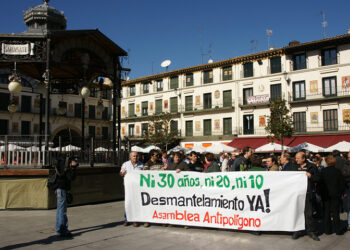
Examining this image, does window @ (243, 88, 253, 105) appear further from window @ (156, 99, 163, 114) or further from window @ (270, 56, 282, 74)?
window @ (156, 99, 163, 114)

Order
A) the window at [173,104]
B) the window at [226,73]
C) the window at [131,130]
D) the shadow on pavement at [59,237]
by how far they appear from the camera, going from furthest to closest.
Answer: the window at [131,130] < the window at [173,104] < the window at [226,73] < the shadow on pavement at [59,237]

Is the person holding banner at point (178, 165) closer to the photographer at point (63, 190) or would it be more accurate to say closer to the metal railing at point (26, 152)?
the photographer at point (63, 190)

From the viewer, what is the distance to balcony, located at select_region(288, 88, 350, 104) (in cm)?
3196

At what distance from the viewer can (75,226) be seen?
7844mm

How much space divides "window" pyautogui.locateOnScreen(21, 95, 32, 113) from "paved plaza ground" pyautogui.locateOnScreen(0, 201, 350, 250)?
3807 centimetres

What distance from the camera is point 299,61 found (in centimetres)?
3538

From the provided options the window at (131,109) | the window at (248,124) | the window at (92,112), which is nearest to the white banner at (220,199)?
the window at (248,124)

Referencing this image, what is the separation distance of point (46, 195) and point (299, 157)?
24.1 feet

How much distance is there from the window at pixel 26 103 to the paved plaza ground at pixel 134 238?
38.1 meters

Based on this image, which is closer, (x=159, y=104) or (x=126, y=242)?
(x=126, y=242)

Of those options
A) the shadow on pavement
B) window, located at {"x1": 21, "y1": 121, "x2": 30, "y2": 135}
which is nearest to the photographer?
the shadow on pavement

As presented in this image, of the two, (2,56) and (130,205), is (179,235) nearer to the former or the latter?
(130,205)

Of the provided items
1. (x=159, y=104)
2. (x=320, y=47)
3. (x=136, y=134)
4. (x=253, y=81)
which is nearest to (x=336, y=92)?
(x=320, y=47)

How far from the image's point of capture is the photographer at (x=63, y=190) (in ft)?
22.2
